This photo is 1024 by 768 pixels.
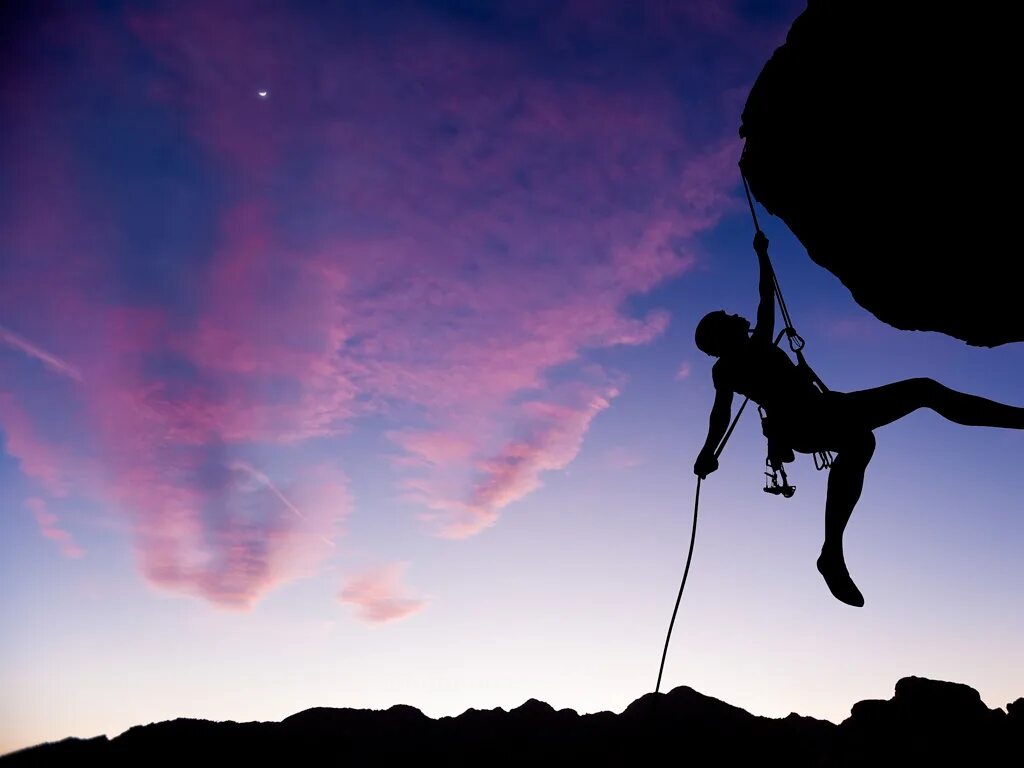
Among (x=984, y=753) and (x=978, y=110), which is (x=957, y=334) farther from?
(x=984, y=753)

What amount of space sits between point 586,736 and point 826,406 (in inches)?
481

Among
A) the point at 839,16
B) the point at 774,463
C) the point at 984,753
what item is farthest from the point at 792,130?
the point at 984,753

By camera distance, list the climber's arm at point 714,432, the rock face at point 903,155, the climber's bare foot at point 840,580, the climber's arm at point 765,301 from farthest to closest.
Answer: the climber's arm at point 714,432 → the climber's arm at point 765,301 → the climber's bare foot at point 840,580 → the rock face at point 903,155

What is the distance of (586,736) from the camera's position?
1402 cm

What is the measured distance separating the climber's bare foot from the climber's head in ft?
7.48

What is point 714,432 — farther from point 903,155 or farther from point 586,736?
point 586,736

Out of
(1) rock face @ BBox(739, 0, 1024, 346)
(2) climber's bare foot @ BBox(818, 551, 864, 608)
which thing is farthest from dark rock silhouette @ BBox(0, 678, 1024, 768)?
(1) rock face @ BBox(739, 0, 1024, 346)

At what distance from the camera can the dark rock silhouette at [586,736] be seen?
30.6 ft

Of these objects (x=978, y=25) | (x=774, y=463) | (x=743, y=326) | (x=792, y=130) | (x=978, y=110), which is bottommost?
(x=774, y=463)

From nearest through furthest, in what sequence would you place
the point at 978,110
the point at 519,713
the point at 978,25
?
the point at 978,25
the point at 978,110
the point at 519,713

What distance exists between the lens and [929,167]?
5262 mm

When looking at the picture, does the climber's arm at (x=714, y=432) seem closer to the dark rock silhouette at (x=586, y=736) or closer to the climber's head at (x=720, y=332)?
the climber's head at (x=720, y=332)

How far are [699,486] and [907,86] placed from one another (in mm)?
4364

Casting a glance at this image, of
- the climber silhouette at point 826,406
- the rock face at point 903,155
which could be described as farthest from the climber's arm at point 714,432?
the rock face at point 903,155
